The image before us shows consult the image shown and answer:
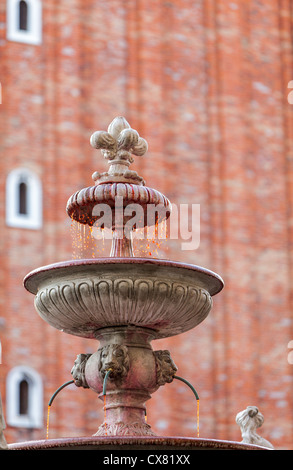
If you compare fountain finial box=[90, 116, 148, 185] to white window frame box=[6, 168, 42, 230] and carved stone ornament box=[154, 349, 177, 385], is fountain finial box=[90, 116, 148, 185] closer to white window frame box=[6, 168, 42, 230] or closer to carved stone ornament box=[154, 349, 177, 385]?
carved stone ornament box=[154, 349, 177, 385]

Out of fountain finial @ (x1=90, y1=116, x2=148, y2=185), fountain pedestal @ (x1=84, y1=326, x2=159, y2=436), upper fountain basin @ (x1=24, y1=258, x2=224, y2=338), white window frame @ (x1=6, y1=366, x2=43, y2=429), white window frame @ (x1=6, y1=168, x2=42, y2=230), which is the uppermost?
white window frame @ (x1=6, y1=168, x2=42, y2=230)

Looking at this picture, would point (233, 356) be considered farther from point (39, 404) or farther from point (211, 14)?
point (211, 14)

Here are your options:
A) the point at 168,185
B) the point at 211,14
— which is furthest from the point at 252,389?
the point at 211,14

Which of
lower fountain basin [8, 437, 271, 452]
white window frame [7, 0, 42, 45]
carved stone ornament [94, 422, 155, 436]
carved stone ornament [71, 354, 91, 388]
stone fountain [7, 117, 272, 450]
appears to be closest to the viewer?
lower fountain basin [8, 437, 271, 452]

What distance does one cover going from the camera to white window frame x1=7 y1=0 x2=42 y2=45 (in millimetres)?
15490

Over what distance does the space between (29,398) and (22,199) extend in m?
2.42

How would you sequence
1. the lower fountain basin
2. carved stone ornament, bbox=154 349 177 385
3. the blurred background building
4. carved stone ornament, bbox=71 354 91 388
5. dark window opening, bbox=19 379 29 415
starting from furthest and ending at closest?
the blurred background building → dark window opening, bbox=19 379 29 415 → carved stone ornament, bbox=71 354 91 388 → carved stone ornament, bbox=154 349 177 385 → the lower fountain basin

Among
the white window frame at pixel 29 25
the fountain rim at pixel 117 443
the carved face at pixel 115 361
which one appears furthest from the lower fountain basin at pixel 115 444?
the white window frame at pixel 29 25

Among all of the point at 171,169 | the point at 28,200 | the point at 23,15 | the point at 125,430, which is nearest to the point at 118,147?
the point at 125,430

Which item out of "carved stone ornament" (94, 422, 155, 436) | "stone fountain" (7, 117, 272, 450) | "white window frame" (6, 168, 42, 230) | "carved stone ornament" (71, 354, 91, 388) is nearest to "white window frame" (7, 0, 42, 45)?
"white window frame" (6, 168, 42, 230)

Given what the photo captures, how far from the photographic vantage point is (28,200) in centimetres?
1507

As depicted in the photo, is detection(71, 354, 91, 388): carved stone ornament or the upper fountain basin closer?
the upper fountain basin

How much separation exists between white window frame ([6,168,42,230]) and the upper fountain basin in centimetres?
899

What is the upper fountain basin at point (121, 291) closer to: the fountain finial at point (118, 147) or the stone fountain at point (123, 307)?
the stone fountain at point (123, 307)
